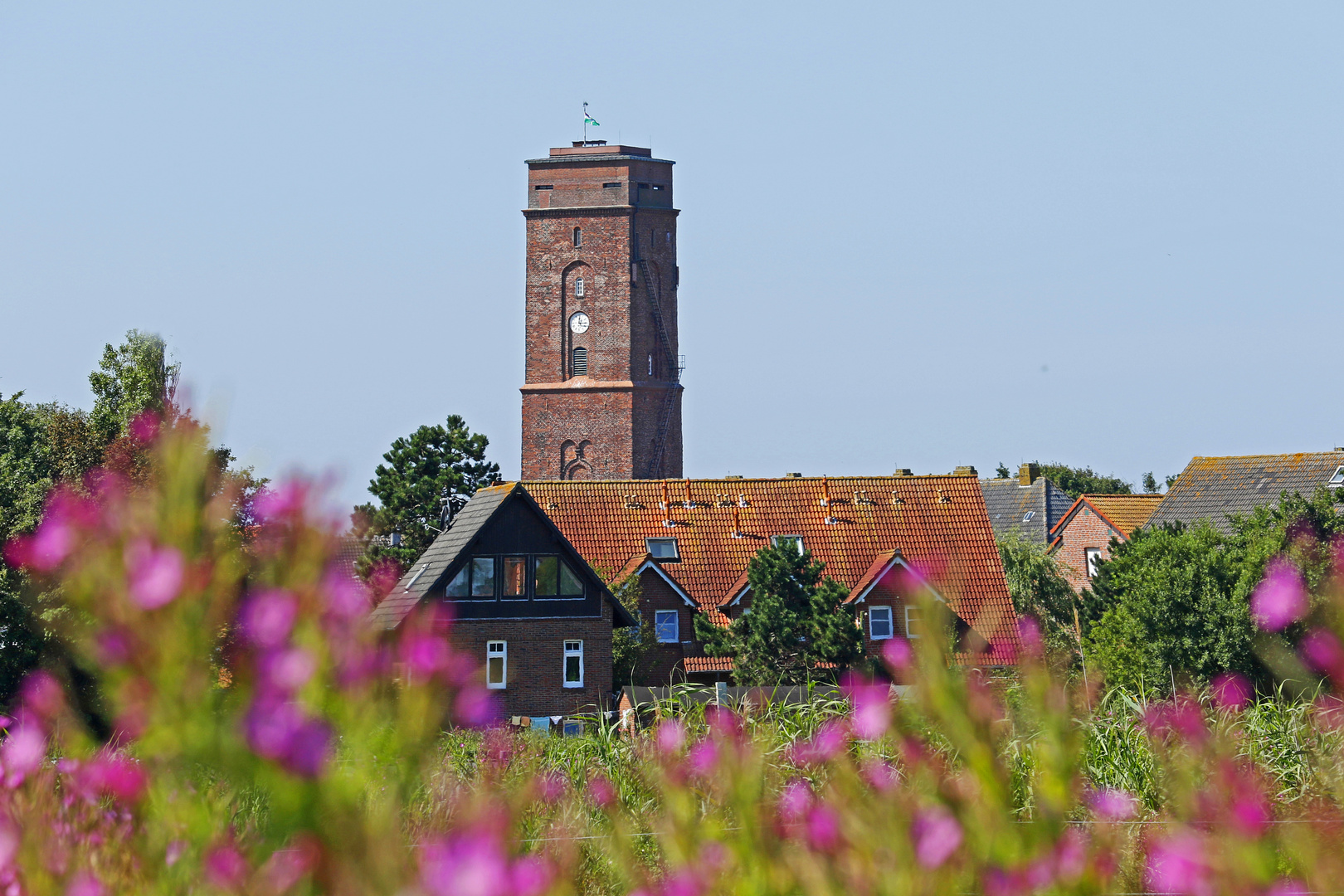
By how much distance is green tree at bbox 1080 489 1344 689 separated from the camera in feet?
97.1

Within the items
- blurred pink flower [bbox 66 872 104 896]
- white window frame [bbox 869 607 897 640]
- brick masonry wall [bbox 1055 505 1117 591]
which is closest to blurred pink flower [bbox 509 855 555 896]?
blurred pink flower [bbox 66 872 104 896]

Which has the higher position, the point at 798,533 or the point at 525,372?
the point at 525,372

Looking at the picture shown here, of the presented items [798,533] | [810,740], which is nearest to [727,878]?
[810,740]

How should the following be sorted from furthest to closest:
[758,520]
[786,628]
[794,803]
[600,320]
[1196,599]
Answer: [600,320] → [758,520] → [786,628] → [1196,599] → [794,803]

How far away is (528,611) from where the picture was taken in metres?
32.4

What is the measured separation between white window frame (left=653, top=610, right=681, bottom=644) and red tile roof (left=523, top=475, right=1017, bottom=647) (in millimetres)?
1201

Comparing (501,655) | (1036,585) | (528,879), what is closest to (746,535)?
(1036,585)

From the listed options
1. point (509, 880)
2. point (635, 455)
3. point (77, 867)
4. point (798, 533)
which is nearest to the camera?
point (509, 880)

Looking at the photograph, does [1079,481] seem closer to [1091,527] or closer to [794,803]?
[1091,527]

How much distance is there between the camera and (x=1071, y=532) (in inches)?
2216

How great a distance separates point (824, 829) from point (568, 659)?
99.0 ft

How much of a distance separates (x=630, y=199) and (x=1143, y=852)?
211 feet

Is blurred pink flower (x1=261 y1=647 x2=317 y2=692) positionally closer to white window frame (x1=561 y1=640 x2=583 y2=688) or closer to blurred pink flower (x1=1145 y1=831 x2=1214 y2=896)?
blurred pink flower (x1=1145 y1=831 x2=1214 y2=896)

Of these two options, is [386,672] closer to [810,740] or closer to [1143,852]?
[1143,852]
